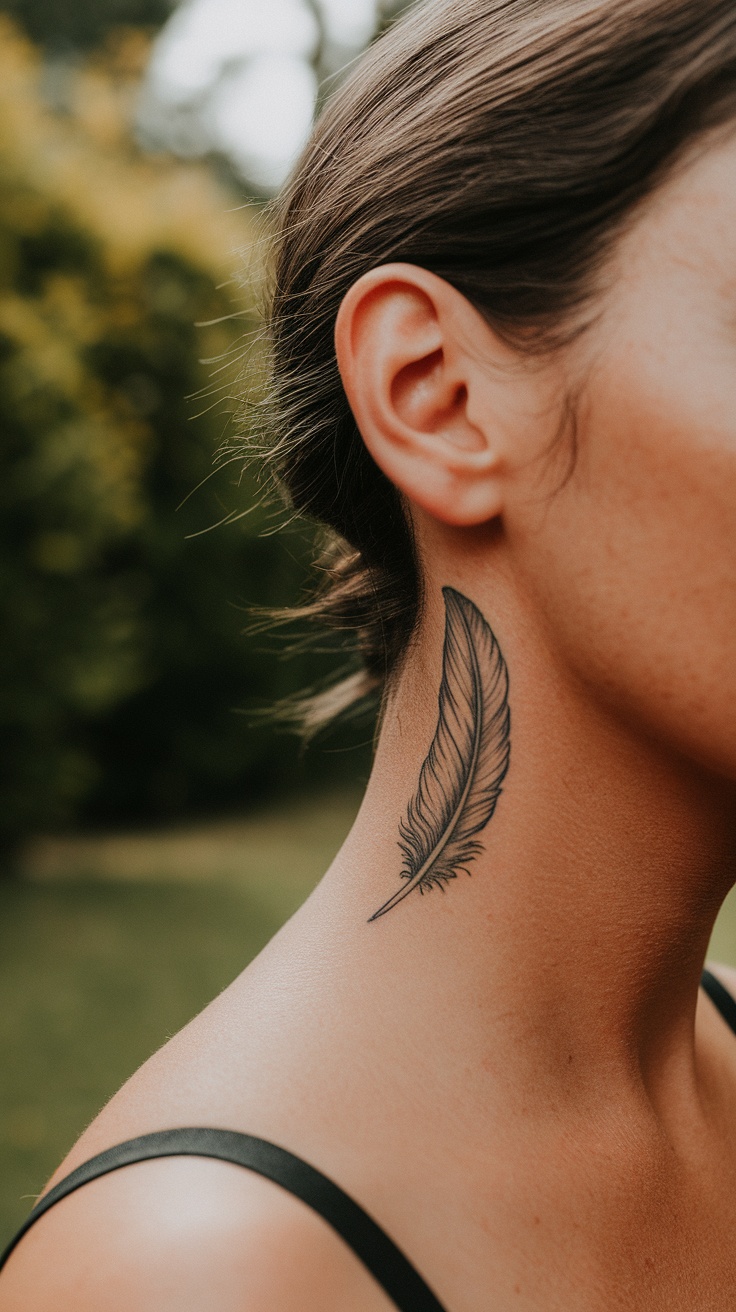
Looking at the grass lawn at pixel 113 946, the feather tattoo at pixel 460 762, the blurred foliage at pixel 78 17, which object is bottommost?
the grass lawn at pixel 113 946

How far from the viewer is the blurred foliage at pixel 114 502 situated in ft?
27.1

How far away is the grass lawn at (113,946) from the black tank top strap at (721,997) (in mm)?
3210

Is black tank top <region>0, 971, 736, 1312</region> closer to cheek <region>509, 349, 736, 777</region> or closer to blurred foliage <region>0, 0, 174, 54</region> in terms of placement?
cheek <region>509, 349, 736, 777</region>

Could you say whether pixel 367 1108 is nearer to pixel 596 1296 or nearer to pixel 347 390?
pixel 596 1296

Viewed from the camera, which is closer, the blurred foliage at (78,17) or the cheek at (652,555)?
the cheek at (652,555)

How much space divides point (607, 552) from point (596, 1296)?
2.70 ft

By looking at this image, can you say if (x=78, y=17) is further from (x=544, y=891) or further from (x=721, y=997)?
(x=544, y=891)

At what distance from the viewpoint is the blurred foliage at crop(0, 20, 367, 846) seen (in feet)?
27.1

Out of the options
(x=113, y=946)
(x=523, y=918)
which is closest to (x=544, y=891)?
(x=523, y=918)

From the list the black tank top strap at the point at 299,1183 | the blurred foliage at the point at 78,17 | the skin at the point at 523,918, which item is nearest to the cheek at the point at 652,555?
the skin at the point at 523,918

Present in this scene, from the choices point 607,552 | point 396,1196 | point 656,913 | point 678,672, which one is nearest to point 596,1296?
point 396,1196

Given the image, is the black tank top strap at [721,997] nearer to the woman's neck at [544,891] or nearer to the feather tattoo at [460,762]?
the woman's neck at [544,891]

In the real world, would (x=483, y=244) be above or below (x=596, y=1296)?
above

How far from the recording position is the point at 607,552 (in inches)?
54.2
